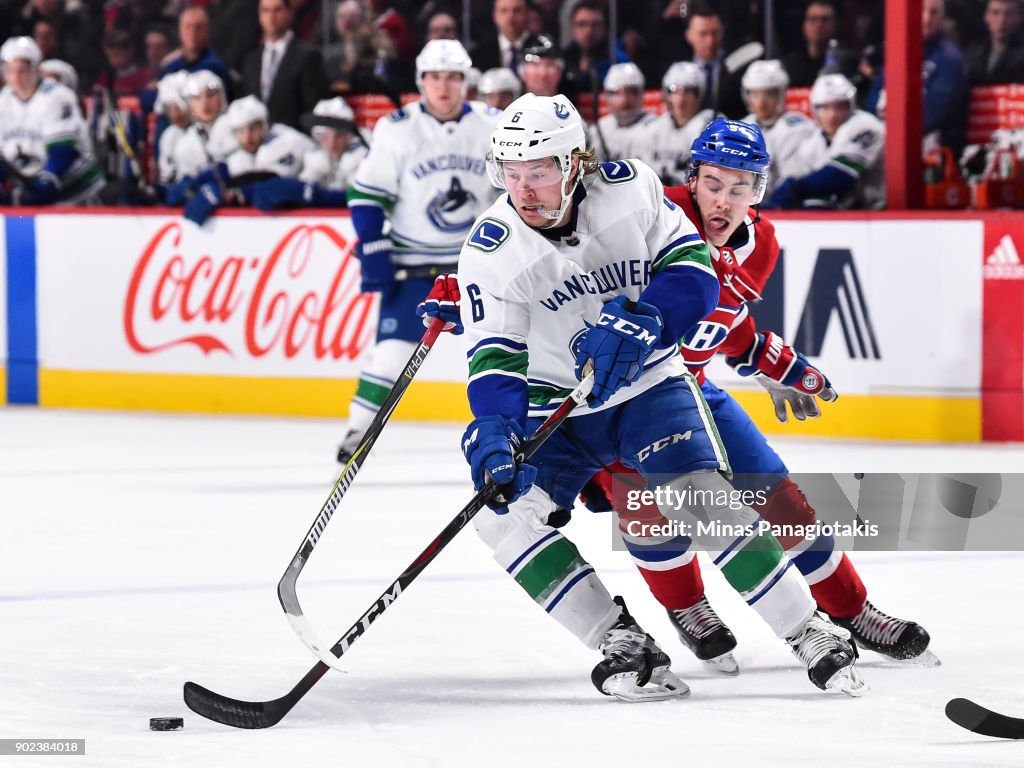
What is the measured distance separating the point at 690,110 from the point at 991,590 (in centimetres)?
416

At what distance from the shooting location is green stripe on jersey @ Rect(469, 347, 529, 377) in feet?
11.3

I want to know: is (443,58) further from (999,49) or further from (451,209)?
(999,49)

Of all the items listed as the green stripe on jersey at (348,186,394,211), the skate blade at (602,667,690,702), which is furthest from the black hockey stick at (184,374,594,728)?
the green stripe on jersey at (348,186,394,211)

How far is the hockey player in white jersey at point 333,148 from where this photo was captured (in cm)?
863

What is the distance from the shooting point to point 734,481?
3.78 meters

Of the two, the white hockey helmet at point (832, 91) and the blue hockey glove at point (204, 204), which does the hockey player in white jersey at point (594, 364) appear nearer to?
the white hockey helmet at point (832, 91)

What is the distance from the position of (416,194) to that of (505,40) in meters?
2.61

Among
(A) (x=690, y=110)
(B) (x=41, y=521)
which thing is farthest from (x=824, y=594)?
(A) (x=690, y=110)

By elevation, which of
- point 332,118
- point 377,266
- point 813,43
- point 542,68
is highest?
point 813,43

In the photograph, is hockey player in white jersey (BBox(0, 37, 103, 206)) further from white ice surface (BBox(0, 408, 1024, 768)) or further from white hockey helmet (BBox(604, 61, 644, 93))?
white ice surface (BBox(0, 408, 1024, 768))

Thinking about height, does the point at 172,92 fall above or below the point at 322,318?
above

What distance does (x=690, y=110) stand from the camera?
328 inches

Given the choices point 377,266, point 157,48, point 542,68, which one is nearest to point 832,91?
point 542,68

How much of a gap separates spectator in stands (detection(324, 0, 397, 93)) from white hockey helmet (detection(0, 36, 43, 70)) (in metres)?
1.44
